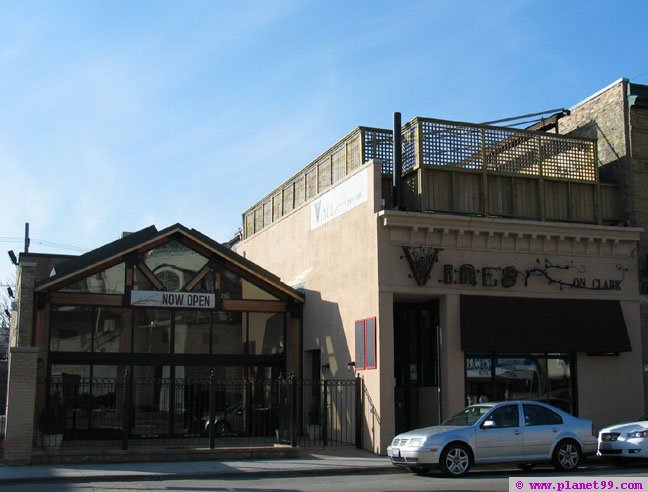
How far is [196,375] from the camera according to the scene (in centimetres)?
2300

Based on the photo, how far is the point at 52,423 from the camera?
20219mm

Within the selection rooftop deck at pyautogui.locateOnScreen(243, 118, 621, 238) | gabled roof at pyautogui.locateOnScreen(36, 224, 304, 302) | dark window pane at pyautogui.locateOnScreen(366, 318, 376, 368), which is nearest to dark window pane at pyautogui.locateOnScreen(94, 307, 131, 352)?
gabled roof at pyautogui.locateOnScreen(36, 224, 304, 302)

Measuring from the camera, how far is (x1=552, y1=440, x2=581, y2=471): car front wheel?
15914mm

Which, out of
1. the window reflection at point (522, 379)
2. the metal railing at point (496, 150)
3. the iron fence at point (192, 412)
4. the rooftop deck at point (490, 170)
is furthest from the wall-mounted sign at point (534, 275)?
the iron fence at point (192, 412)

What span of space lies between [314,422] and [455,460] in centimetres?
731

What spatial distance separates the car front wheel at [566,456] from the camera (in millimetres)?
15914

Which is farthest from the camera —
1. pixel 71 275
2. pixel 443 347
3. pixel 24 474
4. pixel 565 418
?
pixel 71 275

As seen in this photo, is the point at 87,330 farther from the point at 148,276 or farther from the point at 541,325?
the point at 541,325

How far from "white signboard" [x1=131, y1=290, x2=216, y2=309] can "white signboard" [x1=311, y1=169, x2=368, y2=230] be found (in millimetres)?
4134

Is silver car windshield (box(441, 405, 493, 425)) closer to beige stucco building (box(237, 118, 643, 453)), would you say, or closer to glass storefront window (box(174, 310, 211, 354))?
beige stucco building (box(237, 118, 643, 453))

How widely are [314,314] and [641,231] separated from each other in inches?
385

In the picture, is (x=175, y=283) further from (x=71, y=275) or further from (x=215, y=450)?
(x=215, y=450)

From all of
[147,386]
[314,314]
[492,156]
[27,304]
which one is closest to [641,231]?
[492,156]

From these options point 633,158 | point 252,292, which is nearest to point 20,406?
point 252,292
